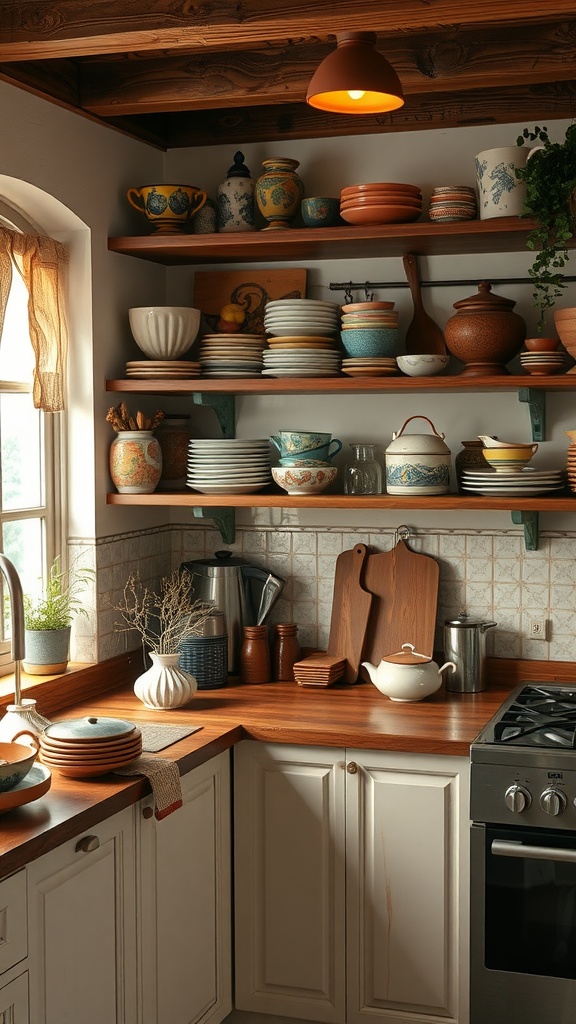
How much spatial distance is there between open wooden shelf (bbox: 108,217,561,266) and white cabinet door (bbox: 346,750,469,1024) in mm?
1432

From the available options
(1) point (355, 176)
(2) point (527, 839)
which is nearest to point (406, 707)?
(2) point (527, 839)

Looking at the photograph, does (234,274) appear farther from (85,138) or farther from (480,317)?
(480,317)

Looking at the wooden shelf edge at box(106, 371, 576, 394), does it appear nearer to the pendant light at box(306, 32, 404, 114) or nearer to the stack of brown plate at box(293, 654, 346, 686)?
the stack of brown plate at box(293, 654, 346, 686)

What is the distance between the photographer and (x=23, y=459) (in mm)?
3258

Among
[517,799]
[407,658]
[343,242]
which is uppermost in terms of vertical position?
[343,242]

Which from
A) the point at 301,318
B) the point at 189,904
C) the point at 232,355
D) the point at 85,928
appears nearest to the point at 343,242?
the point at 301,318

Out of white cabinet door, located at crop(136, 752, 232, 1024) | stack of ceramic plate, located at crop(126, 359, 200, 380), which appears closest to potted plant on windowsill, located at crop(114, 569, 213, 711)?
white cabinet door, located at crop(136, 752, 232, 1024)

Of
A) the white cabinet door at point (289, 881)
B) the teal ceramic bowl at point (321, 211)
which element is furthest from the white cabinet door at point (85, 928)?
the teal ceramic bowl at point (321, 211)

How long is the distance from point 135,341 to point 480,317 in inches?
42.7

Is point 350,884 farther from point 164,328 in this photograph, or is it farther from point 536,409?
point 164,328

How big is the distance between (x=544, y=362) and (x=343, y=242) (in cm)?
68

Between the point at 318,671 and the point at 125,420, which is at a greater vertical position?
the point at 125,420

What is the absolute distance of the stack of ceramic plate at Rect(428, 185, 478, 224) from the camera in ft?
10.6

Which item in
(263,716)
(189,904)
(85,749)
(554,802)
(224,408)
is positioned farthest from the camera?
(224,408)
